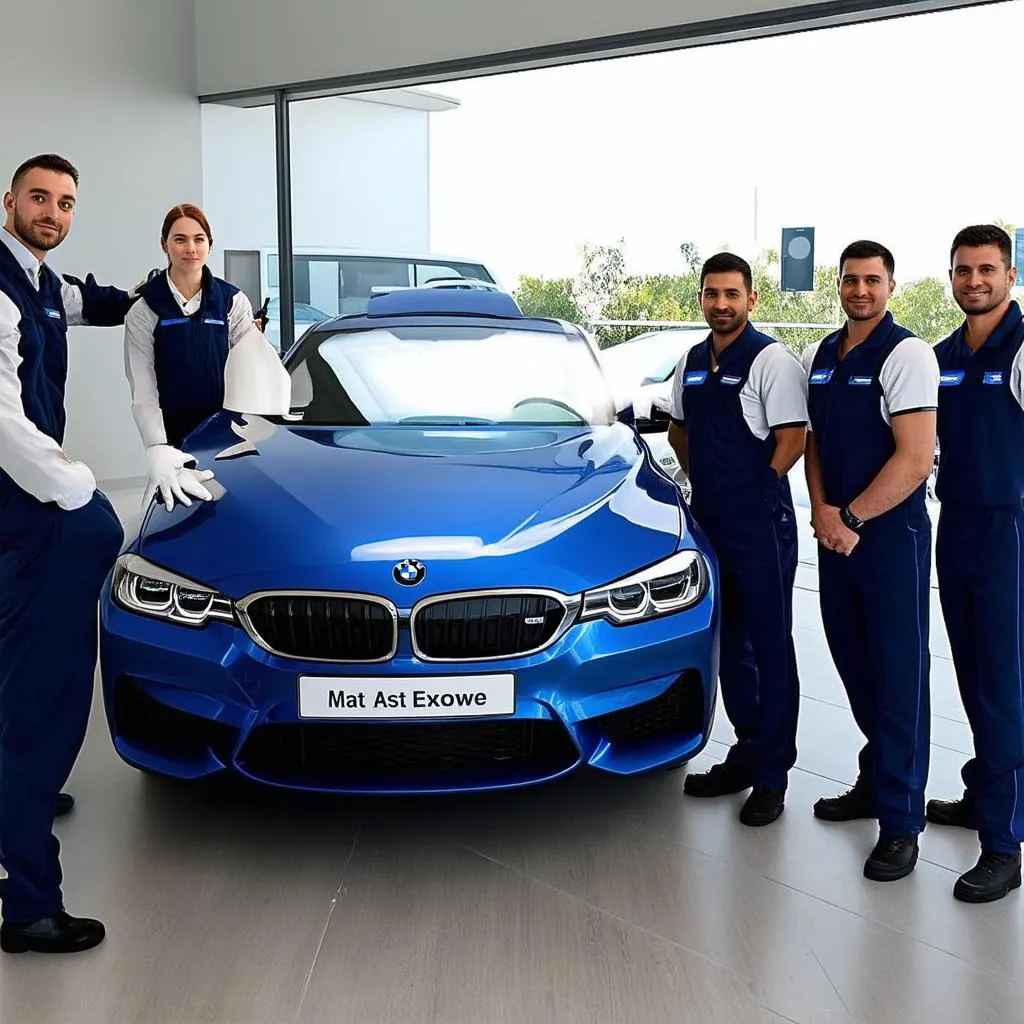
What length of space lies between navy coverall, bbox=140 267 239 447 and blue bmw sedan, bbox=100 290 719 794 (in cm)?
86

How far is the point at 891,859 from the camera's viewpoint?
2512mm

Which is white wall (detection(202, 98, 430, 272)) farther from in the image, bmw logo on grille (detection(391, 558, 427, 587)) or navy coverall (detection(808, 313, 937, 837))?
bmw logo on grille (detection(391, 558, 427, 587))

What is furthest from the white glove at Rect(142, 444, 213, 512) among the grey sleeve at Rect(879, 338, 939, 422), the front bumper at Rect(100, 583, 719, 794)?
the grey sleeve at Rect(879, 338, 939, 422)

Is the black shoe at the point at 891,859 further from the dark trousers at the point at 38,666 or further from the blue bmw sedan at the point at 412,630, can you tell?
the dark trousers at the point at 38,666

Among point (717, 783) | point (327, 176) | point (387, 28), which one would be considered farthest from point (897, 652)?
point (327, 176)

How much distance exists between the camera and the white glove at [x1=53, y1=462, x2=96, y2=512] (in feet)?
6.87

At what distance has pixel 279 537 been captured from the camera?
2488mm

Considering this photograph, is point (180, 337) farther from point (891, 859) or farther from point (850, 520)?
point (891, 859)

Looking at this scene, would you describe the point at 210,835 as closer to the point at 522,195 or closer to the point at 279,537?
the point at 279,537

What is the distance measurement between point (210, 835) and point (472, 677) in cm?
80

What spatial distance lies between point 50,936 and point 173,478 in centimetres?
105

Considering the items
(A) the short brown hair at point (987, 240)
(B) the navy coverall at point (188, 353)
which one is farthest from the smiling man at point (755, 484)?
(B) the navy coverall at point (188, 353)

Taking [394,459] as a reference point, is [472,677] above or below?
below

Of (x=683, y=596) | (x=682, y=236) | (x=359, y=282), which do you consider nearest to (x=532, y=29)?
(x=682, y=236)
